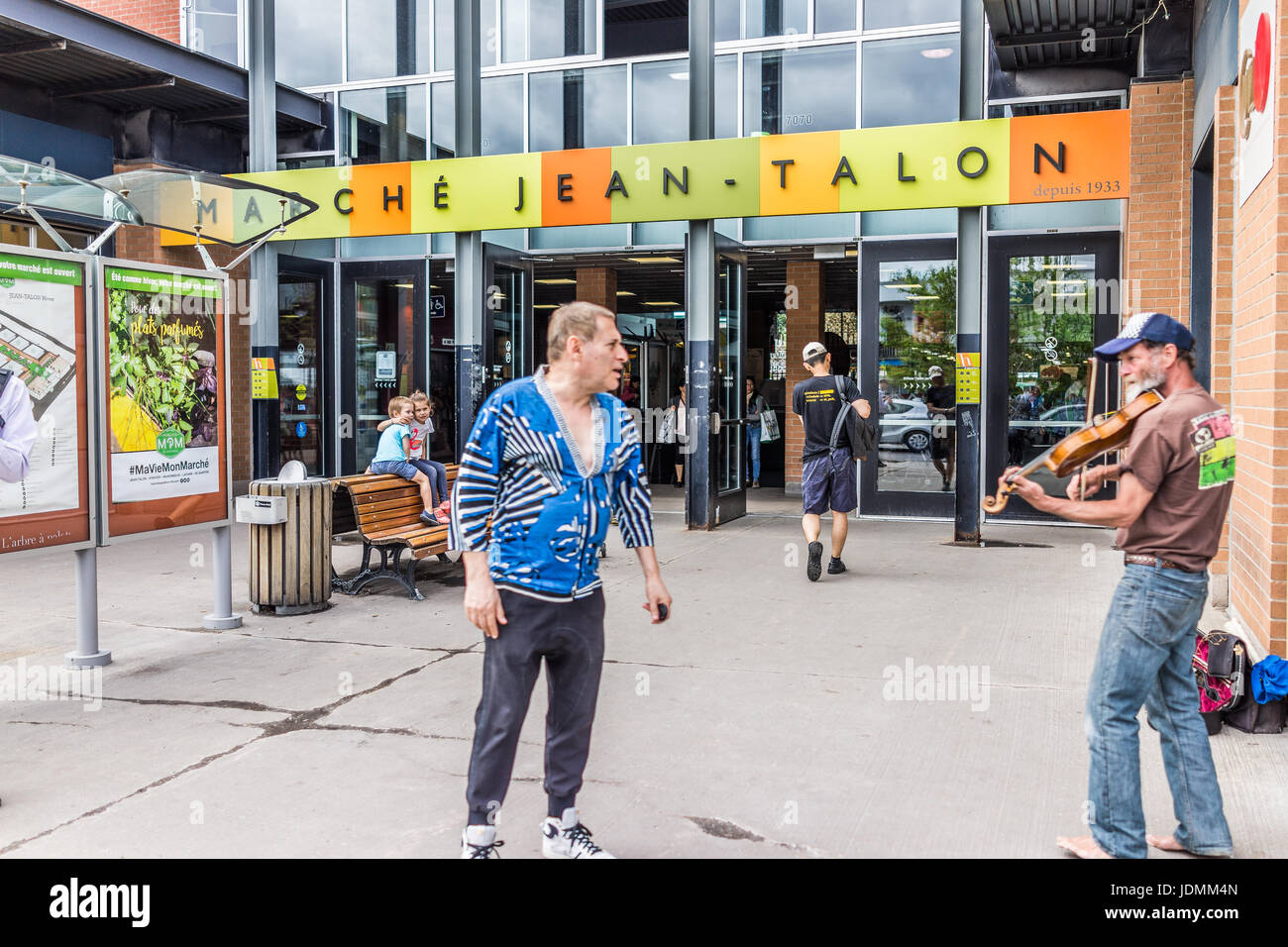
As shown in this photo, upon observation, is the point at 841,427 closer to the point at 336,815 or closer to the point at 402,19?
the point at 336,815

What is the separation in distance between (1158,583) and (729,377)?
33.7 feet

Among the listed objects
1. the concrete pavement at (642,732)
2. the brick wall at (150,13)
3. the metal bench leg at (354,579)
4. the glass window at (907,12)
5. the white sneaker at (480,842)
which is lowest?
the concrete pavement at (642,732)

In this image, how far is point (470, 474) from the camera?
358 cm

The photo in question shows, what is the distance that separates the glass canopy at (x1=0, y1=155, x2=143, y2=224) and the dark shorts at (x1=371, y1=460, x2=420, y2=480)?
104 inches

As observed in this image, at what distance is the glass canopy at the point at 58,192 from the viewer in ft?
22.3

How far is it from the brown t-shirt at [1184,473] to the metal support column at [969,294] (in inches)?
303

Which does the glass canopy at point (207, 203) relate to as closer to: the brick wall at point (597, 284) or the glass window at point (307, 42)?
the glass window at point (307, 42)

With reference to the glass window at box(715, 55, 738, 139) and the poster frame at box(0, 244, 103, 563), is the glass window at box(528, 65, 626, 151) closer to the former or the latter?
the glass window at box(715, 55, 738, 139)

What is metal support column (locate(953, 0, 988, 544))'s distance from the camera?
11.1m

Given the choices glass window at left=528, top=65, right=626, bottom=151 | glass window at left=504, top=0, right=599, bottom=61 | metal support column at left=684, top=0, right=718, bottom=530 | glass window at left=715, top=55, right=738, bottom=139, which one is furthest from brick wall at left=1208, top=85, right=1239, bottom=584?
glass window at left=504, top=0, right=599, bottom=61

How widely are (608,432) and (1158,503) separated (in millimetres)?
1764

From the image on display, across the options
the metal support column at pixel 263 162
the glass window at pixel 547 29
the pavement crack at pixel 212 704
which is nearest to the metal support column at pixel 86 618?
the pavement crack at pixel 212 704

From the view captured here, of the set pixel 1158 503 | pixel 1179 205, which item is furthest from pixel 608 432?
pixel 1179 205

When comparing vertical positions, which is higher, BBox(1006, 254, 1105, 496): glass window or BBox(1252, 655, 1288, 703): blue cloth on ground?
BBox(1006, 254, 1105, 496): glass window
